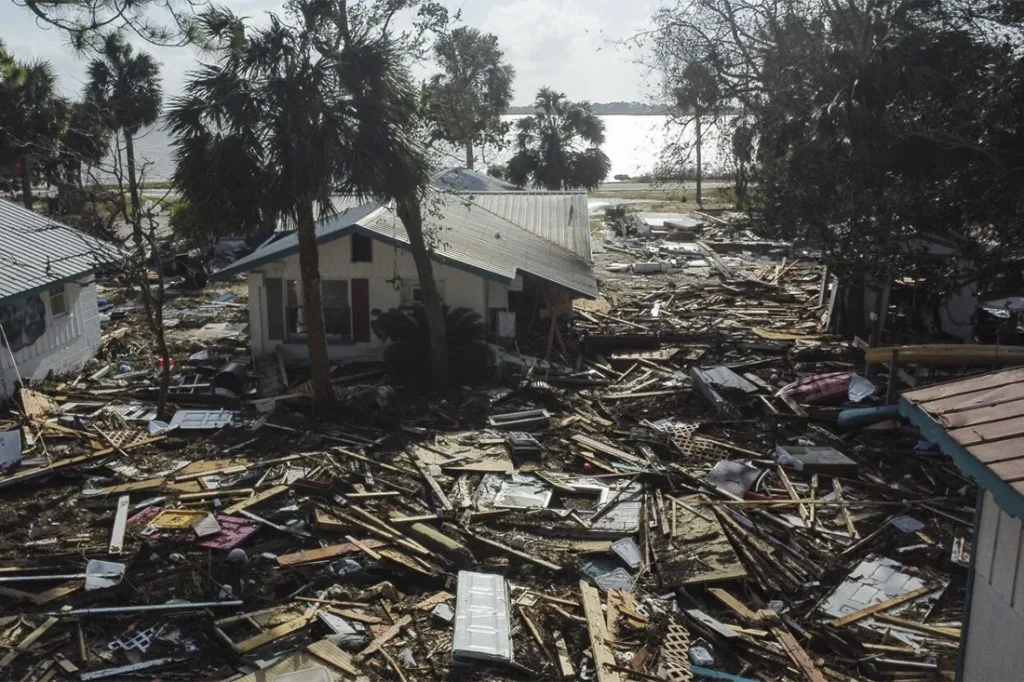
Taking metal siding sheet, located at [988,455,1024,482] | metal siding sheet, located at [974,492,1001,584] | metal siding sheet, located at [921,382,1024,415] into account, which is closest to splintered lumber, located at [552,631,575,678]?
metal siding sheet, located at [974,492,1001,584]

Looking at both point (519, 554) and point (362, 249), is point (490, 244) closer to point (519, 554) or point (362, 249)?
point (362, 249)

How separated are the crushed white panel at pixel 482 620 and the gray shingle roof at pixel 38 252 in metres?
12.3

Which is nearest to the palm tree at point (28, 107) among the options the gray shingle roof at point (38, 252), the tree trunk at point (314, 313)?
the gray shingle roof at point (38, 252)

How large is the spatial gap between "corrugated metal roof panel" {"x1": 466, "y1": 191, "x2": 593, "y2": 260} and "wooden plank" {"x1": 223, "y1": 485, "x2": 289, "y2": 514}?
609 inches

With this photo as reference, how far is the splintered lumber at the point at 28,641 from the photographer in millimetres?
9567

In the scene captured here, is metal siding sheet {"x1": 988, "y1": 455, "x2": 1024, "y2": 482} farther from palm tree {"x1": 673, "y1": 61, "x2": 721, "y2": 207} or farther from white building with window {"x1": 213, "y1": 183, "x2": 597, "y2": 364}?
palm tree {"x1": 673, "y1": 61, "x2": 721, "y2": 207}

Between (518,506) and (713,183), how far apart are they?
74.5 m

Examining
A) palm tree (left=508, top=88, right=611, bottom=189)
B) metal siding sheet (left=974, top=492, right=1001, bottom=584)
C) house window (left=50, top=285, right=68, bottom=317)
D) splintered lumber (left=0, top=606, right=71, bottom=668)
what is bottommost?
splintered lumber (left=0, top=606, right=71, bottom=668)

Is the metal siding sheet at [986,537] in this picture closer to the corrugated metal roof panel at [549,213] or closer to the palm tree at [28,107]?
the corrugated metal roof panel at [549,213]

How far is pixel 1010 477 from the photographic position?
17.7 feet

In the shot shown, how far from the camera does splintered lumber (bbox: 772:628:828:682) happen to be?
9.53 m

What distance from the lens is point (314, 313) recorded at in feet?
59.2

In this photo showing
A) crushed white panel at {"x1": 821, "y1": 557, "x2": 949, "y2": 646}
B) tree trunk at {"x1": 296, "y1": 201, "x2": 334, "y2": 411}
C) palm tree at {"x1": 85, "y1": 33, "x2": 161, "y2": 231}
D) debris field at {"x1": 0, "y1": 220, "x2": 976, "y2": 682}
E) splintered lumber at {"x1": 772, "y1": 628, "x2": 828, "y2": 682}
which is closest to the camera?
splintered lumber at {"x1": 772, "y1": 628, "x2": 828, "y2": 682}

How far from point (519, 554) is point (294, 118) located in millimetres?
8763
